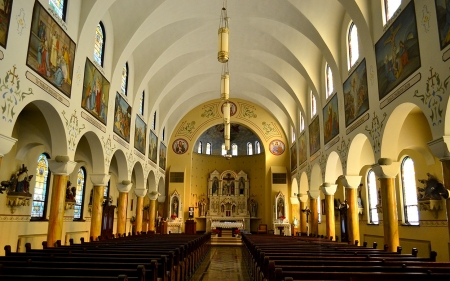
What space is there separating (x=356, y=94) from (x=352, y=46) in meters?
2.22

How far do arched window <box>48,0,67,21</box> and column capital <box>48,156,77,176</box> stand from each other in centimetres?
434

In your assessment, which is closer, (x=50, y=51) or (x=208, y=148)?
(x=50, y=51)

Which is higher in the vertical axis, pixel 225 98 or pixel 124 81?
pixel 124 81

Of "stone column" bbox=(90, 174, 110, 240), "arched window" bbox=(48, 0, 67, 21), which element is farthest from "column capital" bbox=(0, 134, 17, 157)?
"stone column" bbox=(90, 174, 110, 240)

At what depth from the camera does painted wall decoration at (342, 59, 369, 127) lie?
40.5ft

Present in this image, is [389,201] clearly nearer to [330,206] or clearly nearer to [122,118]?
[330,206]

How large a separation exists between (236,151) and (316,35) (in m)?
20.5

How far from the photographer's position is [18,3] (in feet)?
28.1

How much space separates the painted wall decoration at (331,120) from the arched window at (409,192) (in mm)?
3135

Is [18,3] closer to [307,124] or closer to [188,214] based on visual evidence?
[307,124]

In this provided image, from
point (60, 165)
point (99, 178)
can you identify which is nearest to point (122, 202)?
point (99, 178)

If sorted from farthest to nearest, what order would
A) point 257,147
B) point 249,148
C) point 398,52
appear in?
point 249,148 → point 257,147 → point 398,52

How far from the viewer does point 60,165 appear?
11281 mm

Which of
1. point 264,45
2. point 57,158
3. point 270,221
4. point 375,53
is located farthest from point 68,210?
point 270,221
